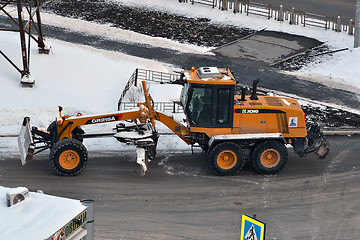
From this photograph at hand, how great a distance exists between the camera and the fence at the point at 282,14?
112 feet

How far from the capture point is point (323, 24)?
3450 centimetres

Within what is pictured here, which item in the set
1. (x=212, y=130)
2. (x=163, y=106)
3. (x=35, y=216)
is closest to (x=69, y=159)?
(x=212, y=130)

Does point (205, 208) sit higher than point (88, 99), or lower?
lower

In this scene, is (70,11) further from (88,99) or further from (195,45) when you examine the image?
(88,99)

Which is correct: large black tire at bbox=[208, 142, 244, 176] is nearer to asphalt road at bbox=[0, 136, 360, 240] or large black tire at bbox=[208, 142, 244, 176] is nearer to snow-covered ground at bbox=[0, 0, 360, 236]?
asphalt road at bbox=[0, 136, 360, 240]

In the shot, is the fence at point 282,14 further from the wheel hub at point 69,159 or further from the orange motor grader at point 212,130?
the wheel hub at point 69,159

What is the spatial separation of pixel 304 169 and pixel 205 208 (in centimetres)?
396

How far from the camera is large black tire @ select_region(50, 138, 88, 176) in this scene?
59.3 feet

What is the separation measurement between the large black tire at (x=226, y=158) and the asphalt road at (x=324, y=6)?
2042cm

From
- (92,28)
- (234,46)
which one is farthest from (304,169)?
(92,28)

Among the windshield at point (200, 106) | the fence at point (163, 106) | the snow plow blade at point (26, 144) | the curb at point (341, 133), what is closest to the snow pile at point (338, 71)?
the curb at point (341, 133)

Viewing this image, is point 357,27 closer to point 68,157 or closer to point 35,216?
point 68,157

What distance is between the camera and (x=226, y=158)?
1866 centimetres

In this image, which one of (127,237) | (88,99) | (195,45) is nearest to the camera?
(127,237)
